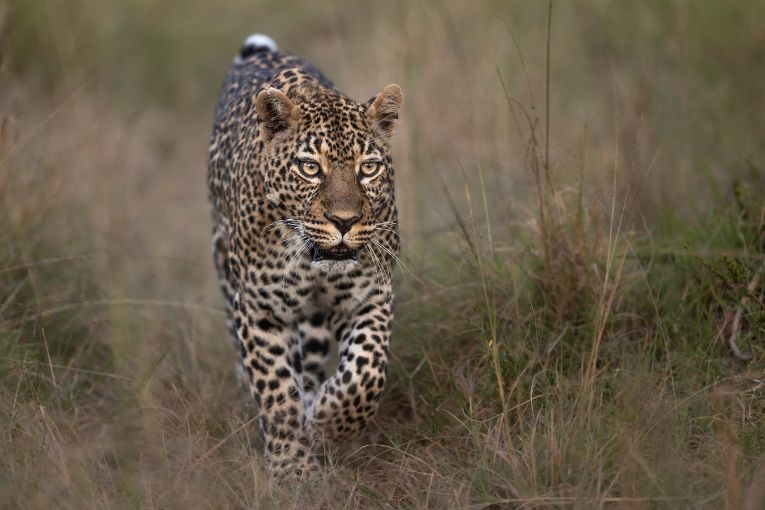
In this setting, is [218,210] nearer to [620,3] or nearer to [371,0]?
[620,3]

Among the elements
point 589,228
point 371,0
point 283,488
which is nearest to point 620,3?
point 371,0

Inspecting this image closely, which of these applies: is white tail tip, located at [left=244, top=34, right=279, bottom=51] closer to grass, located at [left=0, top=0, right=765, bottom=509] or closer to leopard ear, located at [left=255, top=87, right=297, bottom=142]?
grass, located at [left=0, top=0, right=765, bottom=509]

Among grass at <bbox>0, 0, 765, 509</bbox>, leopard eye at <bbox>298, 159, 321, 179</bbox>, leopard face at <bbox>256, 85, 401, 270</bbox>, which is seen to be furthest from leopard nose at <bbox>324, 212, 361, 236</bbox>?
grass at <bbox>0, 0, 765, 509</bbox>

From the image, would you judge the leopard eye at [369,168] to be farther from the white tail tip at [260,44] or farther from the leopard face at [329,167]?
the white tail tip at [260,44]

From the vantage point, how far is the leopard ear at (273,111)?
5846 mm

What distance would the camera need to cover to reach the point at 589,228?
644cm

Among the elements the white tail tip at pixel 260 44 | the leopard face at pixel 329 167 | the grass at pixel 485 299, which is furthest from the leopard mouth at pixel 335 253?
the white tail tip at pixel 260 44

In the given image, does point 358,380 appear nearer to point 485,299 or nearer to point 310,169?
point 485,299

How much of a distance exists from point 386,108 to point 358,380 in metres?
1.49

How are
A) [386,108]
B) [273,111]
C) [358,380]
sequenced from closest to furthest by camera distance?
1. [358,380]
2. [273,111]
3. [386,108]

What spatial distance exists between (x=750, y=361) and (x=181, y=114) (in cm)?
846

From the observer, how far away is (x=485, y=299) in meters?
6.11

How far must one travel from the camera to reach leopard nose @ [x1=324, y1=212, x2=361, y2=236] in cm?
550

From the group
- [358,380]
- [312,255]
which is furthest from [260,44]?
[358,380]
